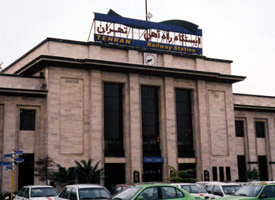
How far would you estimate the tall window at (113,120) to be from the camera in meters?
39.3

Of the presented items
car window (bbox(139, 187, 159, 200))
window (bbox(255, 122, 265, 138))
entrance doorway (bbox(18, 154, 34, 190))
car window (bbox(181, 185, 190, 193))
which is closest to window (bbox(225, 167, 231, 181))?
window (bbox(255, 122, 265, 138))

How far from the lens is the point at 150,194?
16500 millimetres

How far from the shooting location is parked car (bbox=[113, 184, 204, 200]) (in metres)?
16.2

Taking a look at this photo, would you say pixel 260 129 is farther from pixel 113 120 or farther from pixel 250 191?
pixel 250 191

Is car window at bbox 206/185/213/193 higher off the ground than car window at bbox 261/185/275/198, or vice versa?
car window at bbox 261/185/275/198

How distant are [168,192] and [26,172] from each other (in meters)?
22.5

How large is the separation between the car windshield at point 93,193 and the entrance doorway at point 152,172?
22922mm

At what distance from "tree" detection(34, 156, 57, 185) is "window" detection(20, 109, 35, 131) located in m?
3.47

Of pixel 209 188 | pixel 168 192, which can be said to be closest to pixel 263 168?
pixel 209 188

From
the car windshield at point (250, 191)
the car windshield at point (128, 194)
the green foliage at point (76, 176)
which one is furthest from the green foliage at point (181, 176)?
the car windshield at point (128, 194)

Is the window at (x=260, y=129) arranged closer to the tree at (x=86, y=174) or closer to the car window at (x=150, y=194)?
the tree at (x=86, y=174)

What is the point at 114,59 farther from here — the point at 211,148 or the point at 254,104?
the point at 254,104

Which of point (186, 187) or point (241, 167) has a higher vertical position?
point (241, 167)

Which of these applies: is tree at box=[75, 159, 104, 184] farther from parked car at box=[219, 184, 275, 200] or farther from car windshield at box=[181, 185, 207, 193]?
parked car at box=[219, 184, 275, 200]
